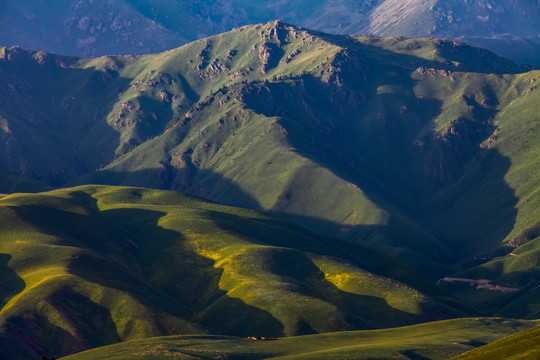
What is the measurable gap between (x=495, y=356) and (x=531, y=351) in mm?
10131

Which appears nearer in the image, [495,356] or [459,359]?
[495,356]

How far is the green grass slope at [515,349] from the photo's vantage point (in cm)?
13062

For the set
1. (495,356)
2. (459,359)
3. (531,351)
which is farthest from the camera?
(459,359)

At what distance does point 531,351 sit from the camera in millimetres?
129875

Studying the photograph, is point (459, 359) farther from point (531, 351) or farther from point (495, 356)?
point (531, 351)

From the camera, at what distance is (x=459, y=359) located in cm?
15038

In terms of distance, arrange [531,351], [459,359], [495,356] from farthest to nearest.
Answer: [459,359]
[495,356]
[531,351]

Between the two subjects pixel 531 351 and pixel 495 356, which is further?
pixel 495 356

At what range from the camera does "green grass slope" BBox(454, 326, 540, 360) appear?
131 meters

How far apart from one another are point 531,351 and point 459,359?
74.4 ft

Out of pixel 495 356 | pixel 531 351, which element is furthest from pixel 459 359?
pixel 531 351

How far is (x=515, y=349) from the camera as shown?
137m

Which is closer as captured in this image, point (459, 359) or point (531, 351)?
point (531, 351)
